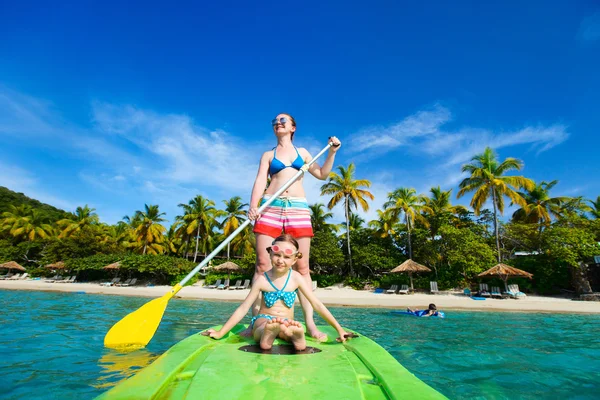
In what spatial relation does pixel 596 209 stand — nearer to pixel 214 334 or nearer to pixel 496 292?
pixel 496 292

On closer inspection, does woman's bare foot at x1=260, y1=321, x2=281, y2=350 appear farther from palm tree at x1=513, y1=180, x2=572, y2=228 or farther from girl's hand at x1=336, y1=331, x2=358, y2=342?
palm tree at x1=513, y1=180, x2=572, y2=228

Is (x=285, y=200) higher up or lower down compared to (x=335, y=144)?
lower down

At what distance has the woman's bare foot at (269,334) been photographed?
2.35 m

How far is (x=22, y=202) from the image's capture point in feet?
204

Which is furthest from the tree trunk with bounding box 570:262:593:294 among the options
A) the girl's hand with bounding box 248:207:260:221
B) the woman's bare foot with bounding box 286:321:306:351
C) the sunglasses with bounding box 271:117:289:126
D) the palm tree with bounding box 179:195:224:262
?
the palm tree with bounding box 179:195:224:262

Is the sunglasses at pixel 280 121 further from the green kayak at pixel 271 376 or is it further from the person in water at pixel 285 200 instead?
the green kayak at pixel 271 376

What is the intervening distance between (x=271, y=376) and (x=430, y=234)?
30457 mm

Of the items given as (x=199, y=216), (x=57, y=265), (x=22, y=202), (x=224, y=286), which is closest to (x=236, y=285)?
(x=224, y=286)

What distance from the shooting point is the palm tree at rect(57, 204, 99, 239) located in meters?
43.5

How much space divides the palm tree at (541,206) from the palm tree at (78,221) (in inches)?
2099

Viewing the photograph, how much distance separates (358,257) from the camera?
29109mm

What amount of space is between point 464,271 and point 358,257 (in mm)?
8835

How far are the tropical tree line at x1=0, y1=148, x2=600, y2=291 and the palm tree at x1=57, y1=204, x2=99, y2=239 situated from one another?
161 mm

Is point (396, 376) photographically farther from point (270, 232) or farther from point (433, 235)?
point (433, 235)
